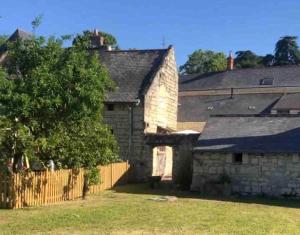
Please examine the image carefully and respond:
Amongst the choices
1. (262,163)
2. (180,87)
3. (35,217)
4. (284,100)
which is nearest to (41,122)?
(35,217)

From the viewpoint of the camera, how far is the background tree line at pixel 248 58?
78.4m

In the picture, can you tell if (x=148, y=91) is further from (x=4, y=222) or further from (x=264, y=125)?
(x=4, y=222)

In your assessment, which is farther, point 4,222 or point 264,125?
point 264,125

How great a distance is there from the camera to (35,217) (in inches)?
580

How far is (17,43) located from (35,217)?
716 centimetres

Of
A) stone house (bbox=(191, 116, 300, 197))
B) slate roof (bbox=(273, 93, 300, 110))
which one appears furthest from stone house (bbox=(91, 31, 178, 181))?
slate roof (bbox=(273, 93, 300, 110))

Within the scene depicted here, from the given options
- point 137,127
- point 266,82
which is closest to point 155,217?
point 137,127

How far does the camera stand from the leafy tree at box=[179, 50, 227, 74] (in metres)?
76.5

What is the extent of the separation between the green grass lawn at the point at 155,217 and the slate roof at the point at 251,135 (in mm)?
2775

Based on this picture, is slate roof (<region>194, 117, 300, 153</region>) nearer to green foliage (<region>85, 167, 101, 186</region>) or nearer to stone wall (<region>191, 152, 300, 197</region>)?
stone wall (<region>191, 152, 300, 197</region>)

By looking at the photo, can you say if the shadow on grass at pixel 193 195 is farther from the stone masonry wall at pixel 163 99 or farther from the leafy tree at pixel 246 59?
the leafy tree at pixel 246 59

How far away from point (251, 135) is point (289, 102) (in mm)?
21117

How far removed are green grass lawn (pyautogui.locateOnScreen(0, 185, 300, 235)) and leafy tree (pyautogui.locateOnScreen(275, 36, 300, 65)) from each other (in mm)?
63132

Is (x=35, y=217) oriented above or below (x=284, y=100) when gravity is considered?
below
